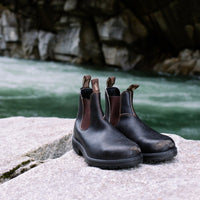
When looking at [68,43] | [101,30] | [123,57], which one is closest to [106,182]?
[123,57]

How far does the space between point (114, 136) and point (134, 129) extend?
166 mm

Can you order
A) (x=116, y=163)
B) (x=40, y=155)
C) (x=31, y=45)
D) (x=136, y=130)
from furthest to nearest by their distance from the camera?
(x=31, y=45) → (x=40, y=155) → (x=136, y=130) → (x=116, y=163)

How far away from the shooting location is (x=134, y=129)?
1.53m

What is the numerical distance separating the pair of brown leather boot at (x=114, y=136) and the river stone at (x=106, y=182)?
53mm

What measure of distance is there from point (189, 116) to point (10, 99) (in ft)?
11.2

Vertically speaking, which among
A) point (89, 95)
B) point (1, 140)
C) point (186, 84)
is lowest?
point (186, 84)

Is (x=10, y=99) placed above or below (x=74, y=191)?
below

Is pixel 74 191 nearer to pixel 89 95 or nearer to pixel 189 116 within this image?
pixel 89 95

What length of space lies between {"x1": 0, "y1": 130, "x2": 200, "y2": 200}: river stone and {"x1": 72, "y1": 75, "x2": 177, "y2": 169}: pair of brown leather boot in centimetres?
5

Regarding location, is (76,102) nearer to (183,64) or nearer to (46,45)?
(183,64)

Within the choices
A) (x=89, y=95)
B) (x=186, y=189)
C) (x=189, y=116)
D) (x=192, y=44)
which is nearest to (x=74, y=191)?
(x=186, y=189)

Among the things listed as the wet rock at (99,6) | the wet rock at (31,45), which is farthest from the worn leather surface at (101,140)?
the wet rock at (31,45)

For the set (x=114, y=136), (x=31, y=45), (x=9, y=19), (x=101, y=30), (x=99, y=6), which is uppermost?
(x=99, y=6)

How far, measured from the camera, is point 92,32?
13.5m
